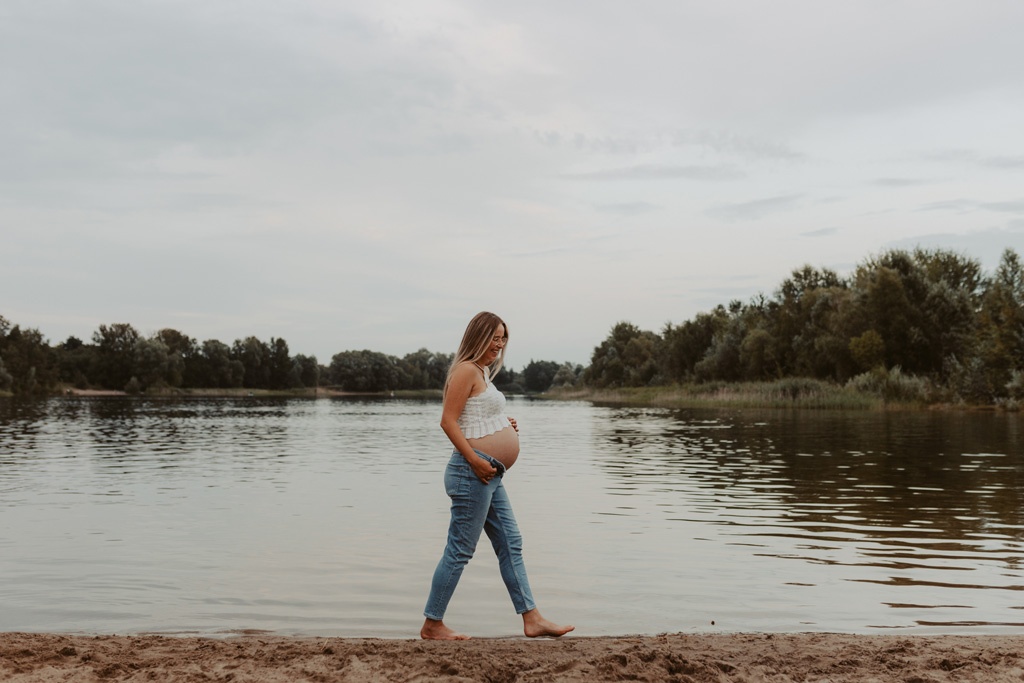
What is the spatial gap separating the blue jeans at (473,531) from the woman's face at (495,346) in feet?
2.11

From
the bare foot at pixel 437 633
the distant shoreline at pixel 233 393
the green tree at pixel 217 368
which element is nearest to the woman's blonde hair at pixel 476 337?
the bare foot at pixel 437 633

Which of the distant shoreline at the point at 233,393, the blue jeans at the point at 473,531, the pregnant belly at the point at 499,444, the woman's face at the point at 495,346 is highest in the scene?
the woman's face at the point at 495,346

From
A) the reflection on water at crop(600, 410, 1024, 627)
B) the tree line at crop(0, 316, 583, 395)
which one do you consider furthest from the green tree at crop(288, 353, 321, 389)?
the reflection on water at crop(600, 410, 1024, 627)

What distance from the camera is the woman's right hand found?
600 cm

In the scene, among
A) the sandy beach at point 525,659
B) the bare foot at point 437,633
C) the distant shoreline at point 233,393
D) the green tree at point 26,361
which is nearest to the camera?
the sandy beach at point 525,659

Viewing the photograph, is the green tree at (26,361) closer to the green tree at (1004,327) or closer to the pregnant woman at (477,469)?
the green tree at (1004,327)

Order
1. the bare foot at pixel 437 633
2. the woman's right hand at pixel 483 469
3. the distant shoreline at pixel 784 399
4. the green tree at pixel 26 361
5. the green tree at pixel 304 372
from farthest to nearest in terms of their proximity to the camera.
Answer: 1. the green tree at pixel 304 372
2. the green tree at pixel 26 361
3. the distant shoreline at pixel 784 399
4. the bare foot at pixel 437 633
5. the woman's right hand at pixel 483 469

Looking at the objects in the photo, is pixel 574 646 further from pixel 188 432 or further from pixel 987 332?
pixel 987 332

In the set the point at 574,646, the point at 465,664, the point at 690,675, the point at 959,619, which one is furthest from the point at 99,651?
the point at 959,619

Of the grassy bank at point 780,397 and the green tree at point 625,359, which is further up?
the green tree at point 625,359

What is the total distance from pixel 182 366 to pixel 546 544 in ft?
448

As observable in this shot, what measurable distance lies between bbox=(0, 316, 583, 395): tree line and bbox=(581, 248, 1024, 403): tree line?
8122 cm

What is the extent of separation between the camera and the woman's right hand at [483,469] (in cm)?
600

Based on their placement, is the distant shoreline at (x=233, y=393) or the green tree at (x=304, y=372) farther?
the green tree at (x=304, y=372)
